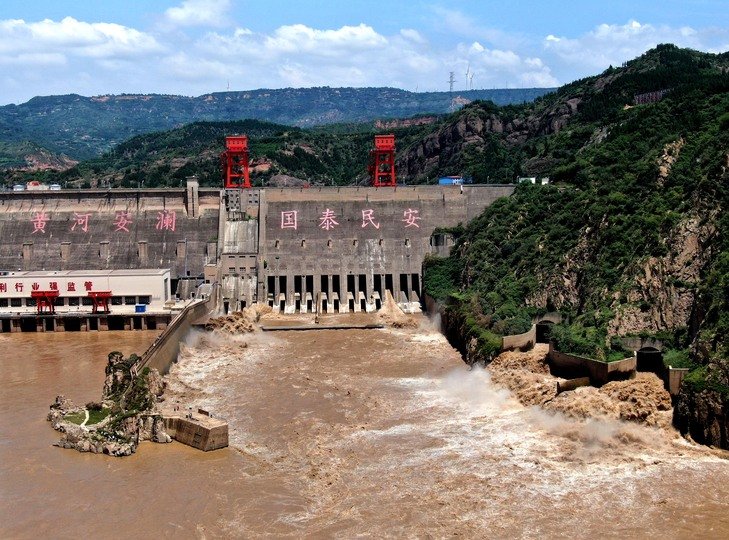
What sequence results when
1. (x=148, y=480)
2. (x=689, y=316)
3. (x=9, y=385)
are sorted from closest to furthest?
(x=148, y=480)
(x=689, y=316)
(x=9, y=385)

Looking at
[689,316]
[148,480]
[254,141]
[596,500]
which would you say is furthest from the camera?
[254,141]

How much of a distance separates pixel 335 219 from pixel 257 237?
6.02 metres

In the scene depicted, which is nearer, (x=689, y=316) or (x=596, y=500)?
(x=596, y=500)

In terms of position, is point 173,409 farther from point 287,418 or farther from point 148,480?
point 148,480

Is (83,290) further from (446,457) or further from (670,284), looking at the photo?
(670,284)

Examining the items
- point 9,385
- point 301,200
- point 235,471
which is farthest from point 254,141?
point 235,471

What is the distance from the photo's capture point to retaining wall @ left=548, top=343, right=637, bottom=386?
33.7 metres

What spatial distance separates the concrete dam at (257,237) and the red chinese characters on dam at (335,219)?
0.25 ft

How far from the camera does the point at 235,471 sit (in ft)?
92.4

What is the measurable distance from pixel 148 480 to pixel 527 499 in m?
12.1

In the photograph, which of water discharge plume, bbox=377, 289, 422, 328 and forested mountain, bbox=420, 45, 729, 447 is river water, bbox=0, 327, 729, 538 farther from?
water discharge plume, bbox=377, 289, 422, 328

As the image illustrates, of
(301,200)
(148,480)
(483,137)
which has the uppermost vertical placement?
(483,137)

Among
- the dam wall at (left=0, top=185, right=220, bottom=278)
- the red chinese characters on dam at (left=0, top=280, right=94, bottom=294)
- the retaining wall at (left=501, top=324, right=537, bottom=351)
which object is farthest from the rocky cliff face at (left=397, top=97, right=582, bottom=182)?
the retaining wall at (left=501, top=324, right=537, bottom=351)

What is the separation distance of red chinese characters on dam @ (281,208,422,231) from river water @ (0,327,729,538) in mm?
24372
